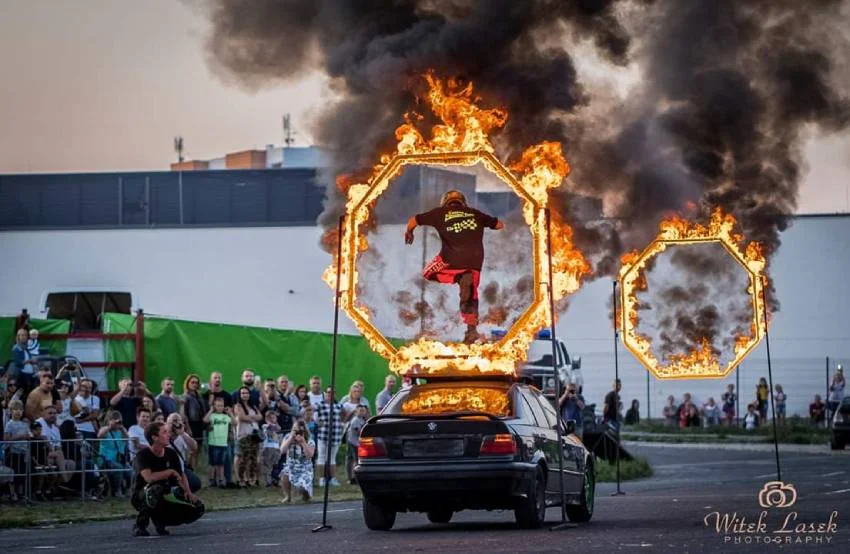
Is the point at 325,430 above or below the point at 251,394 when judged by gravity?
below

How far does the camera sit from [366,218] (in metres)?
22.7

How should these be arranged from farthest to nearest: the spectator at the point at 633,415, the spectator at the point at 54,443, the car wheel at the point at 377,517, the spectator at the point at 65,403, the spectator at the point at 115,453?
1. the spectator at the point at 633,415
2. the spectator at the point at 65,403
3. the spectator at the point at 115,453
4. the spectator at the point at 54,443
5. the car wheel at the point at 377,517

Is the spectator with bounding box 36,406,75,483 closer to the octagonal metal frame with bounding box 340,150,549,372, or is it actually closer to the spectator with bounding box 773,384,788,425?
the octagonal metal frame with bounding box 340,150,549,372

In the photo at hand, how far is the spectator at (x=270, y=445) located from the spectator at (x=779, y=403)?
84.7 ft

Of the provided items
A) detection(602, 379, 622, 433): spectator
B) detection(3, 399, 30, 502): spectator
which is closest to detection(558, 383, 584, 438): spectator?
detection(602, 379, 622, 433): spectator

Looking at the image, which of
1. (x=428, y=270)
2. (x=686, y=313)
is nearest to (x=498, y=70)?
(x=428, y=270)

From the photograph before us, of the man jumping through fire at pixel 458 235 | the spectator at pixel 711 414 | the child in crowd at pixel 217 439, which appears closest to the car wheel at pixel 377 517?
the man jumping through fire at pixel 458 235

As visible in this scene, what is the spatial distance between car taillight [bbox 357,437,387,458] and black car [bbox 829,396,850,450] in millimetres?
23162

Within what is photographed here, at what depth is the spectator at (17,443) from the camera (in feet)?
71.3

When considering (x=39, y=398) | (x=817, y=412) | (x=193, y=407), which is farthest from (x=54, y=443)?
(x=817, y=412)

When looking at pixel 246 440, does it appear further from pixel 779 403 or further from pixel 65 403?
pixel 779 403

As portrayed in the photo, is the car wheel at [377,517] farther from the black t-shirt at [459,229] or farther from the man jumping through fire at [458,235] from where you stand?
the black t-shirt at [459,229]

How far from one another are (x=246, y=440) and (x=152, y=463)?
25.8 ft

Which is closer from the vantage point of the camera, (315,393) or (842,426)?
(315,393)
